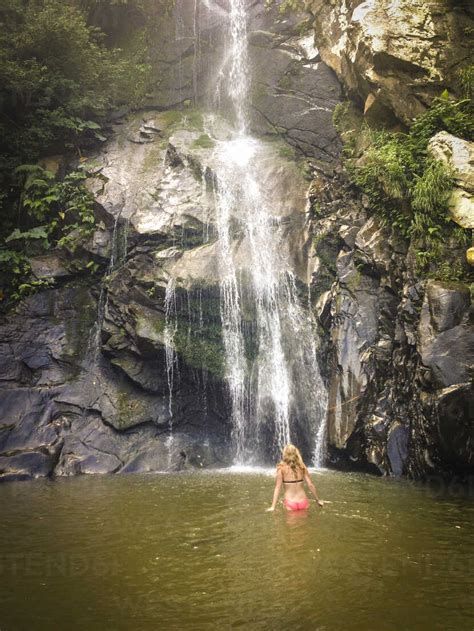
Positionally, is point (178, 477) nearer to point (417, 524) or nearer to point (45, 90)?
point (417, 524)

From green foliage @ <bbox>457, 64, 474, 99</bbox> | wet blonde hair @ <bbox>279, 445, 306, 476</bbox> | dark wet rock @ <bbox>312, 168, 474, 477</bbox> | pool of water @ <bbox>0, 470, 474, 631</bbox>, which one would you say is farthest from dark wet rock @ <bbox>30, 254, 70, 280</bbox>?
green foliage @ <bbox>457, 64, 474, 99</bbox>

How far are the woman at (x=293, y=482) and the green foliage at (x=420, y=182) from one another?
19.8ft

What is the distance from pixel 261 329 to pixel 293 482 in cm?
760

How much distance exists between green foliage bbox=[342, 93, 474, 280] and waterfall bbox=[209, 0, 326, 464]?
3.47 meters

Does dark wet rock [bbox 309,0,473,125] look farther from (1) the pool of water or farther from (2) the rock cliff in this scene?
(1) the pool of water

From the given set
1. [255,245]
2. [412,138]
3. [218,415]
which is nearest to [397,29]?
[412,138]

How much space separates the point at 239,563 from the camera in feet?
16.8

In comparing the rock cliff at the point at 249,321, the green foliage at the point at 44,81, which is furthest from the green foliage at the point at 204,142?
the green foliage at the point at 44,81

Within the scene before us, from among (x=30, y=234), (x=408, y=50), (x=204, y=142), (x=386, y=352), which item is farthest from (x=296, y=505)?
(x=204, y=142)

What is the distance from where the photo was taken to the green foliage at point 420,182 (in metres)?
11.3

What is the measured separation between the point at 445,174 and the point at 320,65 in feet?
33.2

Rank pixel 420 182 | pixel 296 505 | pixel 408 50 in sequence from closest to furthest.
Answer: pixel 296 505
pixel 420 182
pixel 408 50

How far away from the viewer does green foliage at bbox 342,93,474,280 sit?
1133 centimetres

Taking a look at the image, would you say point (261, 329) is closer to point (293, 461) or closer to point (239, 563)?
point (293, 461)
